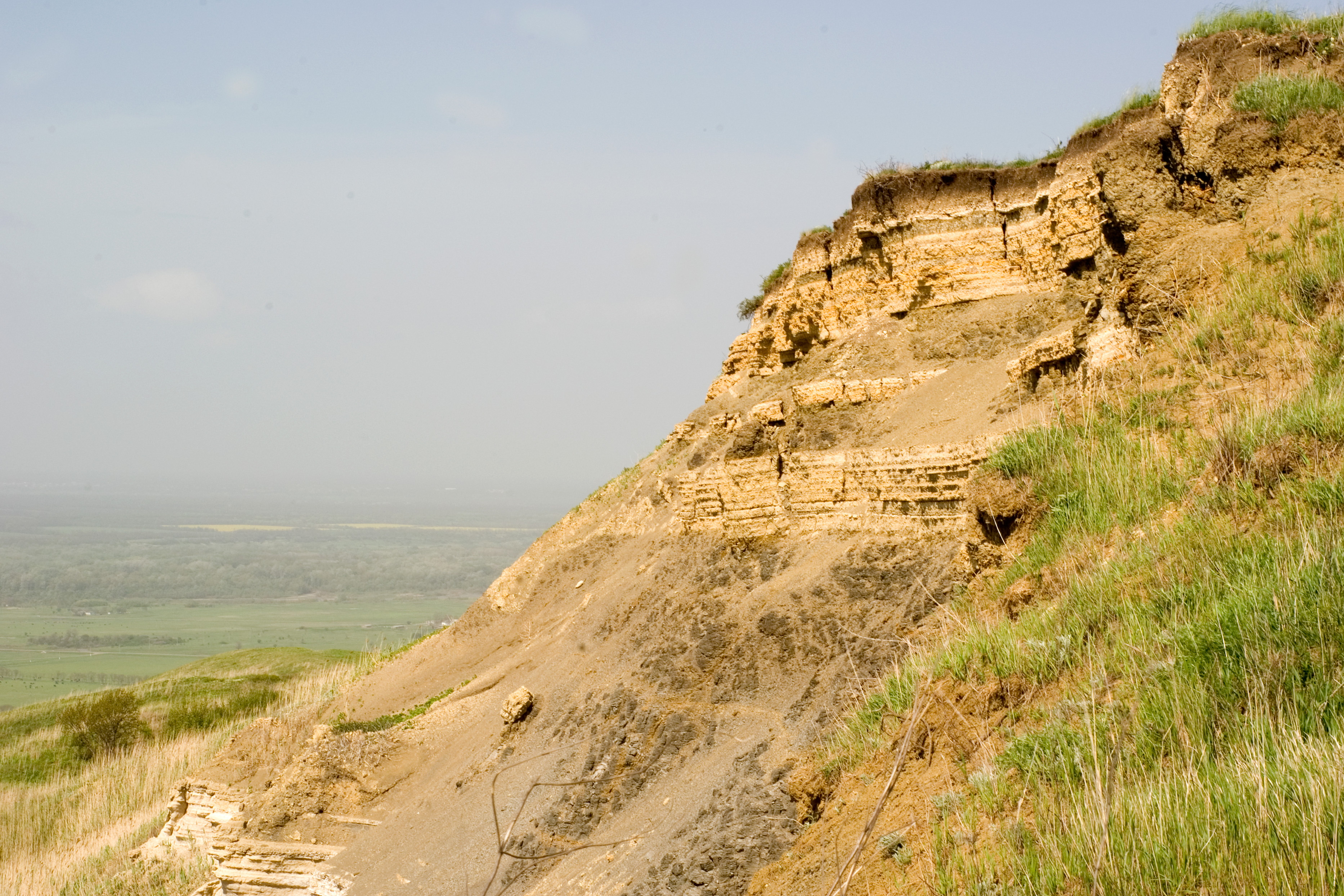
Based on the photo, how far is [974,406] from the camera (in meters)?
14.8

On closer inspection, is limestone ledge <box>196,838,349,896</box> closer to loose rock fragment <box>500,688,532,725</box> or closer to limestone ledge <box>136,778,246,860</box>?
limestone ledge <box>136,778,246,860</box>

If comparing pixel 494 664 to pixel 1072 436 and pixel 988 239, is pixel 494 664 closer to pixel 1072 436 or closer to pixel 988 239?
pixel 988 239

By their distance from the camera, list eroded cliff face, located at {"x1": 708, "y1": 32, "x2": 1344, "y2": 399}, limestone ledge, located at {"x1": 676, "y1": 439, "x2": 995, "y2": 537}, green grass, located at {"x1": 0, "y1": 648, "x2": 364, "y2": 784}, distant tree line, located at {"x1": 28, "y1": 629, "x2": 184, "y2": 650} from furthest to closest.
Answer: distant tree line, located at {"x1": 28, "y1": 629, "x2": 184, "y2": 650} → green grass, located at {"x1": 0, "y1": 648, "x2": 364, "y2": 784} → limestone ledge, located at {"x1": 676, "y1": 439, "x2": 995, "y2": 537} → eroded cliff face, located at {"x1": 708, "y1": 32, "x2": 1344, "y2": 399}

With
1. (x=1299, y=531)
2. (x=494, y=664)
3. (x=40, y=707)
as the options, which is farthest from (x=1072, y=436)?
(x=40, y=707)

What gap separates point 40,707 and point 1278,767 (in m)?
39.5

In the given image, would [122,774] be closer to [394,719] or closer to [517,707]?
[394,719]

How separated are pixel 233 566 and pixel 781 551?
128 meters

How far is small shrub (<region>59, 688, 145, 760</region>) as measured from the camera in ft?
98.8

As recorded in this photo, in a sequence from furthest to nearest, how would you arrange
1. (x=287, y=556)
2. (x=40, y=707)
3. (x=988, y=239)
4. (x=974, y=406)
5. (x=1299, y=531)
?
(x=287, y=556) < (x=40, y=707) < (x=988, y=239) < (x=974, y=406) < (x=1299, y=531)

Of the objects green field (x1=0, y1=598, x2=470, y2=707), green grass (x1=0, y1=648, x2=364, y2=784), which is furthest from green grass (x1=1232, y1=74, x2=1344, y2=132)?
green field (x1=0, y1=598, x2=470, y2=707)

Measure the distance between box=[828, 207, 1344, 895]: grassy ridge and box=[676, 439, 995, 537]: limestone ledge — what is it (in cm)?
312

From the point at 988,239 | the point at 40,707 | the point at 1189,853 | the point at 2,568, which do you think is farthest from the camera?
the point at 2,568

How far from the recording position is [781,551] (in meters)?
15.6

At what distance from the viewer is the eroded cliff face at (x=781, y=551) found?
36.9ft
